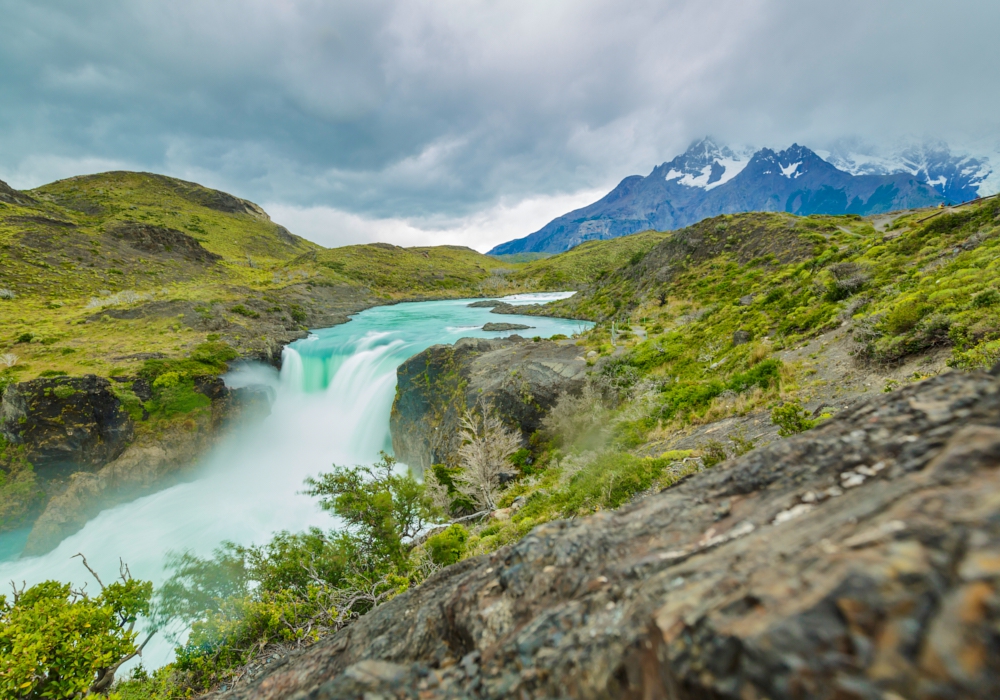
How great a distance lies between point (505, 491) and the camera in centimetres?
1772

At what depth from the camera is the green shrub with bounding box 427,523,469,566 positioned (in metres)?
11.9

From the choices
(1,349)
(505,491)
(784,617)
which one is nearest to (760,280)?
(505,491)

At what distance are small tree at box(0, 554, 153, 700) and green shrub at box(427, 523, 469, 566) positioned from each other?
7302 mm

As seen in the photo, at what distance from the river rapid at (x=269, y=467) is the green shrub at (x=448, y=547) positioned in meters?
14.6

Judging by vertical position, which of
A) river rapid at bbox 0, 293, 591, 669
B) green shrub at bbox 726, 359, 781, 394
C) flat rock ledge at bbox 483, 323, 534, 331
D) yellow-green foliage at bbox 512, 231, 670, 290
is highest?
yellow-green foliage at bbox 512, 231, 670, 290

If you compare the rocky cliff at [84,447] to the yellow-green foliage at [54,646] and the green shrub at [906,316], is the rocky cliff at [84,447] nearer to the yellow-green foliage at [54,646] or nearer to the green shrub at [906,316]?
the yellow-green foliage at [54,646]

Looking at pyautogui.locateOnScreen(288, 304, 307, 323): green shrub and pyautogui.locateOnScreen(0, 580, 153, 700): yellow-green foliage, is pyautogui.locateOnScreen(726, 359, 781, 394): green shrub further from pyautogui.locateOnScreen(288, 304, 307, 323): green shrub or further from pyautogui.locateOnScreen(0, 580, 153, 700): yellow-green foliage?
pyautogui.locateOnScreen(288, 304, 307, 323): green shrub

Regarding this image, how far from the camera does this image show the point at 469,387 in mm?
25375

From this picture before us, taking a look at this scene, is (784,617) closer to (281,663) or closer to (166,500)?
(281,663)

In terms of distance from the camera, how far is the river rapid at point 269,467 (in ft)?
70.3

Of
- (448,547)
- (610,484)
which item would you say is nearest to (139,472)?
(448,547)

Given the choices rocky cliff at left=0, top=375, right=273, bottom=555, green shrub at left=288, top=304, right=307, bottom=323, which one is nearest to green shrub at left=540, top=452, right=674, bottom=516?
rocky cliff at left=0, top=375, right=273, bottom=555

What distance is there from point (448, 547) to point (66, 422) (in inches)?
1218

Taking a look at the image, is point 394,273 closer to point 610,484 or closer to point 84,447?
point 84,447
